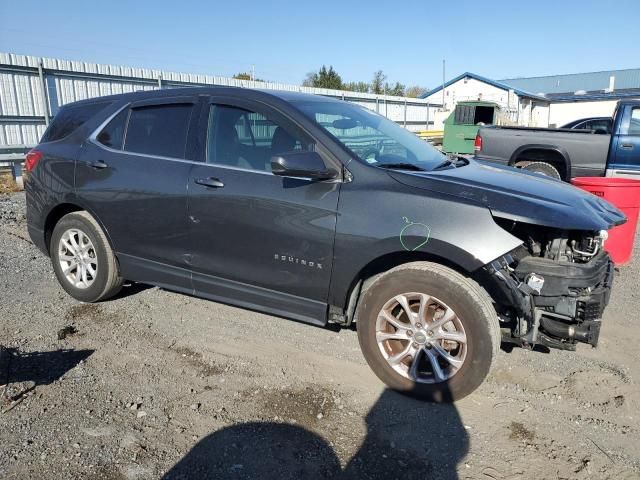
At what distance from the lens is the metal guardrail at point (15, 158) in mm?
10952

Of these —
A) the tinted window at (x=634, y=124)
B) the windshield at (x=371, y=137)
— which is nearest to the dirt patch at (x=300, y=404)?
the windshield at (x=371, y=137)

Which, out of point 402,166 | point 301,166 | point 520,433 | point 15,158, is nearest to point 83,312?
point 301,166

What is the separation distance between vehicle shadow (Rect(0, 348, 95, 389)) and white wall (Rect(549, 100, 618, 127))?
131 feet

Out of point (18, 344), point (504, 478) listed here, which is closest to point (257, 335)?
point (18, 344)

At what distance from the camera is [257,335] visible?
161 inches

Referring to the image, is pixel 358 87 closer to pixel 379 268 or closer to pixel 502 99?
pixel 502 99

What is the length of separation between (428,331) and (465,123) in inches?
722

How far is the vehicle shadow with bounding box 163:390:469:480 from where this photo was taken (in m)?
2.50

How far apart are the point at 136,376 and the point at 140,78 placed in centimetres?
1367

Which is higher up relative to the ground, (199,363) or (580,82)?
(580,82)

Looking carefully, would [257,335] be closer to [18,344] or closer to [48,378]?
[48,378]

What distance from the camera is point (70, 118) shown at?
15.5 ft

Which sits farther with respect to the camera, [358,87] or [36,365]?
[358,87]

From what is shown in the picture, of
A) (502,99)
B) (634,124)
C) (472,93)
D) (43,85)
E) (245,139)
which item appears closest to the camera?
(245,139)
